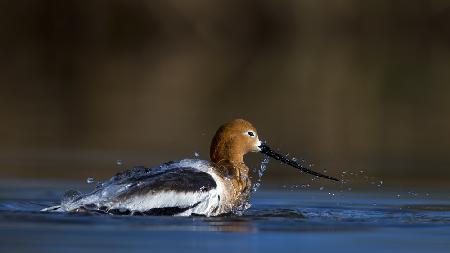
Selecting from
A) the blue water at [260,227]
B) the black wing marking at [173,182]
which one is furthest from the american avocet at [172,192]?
the blue water at [260,227]

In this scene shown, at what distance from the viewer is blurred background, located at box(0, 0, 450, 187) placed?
17.4 m

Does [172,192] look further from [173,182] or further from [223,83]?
[223,83]

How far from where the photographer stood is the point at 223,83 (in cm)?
2759

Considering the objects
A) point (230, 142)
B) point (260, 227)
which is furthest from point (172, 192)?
point (230, 142)

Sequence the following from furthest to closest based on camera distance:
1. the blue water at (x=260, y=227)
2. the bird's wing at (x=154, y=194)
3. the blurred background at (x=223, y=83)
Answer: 1. the blurred background at (x=223, y=83)
2. the bird's wing at (x=154, y=194)
3. the blue water at (x=260, y=227)

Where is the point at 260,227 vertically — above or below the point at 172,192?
below

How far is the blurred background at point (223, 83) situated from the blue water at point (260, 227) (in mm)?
1414

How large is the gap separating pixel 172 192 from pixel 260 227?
37.8 inches

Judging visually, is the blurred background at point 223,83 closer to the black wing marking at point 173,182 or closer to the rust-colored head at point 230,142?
the rust-colored head at point 230,142


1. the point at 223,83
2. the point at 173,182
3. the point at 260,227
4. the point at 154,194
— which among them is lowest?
the point at 260,227

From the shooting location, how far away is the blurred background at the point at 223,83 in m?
17.4

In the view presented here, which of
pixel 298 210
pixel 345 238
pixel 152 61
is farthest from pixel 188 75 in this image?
pixel 345 238

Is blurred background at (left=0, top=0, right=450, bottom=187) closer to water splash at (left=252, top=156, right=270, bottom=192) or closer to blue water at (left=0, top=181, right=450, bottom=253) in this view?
water splash at (left=252, top=156, right=270, bottom=192)

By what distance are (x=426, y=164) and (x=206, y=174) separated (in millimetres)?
4660
